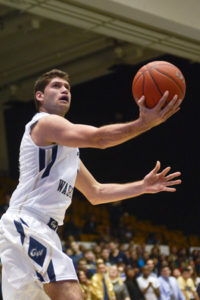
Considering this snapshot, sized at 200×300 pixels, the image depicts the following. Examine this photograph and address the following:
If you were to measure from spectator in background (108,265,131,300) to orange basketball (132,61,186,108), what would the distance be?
26.9ft

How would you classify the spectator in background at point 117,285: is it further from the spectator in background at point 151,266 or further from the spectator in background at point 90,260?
the spectator in background at point 151,266

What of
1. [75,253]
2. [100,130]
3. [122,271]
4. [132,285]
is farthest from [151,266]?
[100,130]

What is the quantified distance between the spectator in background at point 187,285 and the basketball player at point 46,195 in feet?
33.0

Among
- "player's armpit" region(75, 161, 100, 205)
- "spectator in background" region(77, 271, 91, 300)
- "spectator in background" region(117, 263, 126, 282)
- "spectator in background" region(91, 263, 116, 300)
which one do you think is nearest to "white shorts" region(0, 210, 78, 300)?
"player's armpit" region(75, 161, 100, 205)

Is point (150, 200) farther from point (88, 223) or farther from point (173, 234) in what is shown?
point (88, 223)

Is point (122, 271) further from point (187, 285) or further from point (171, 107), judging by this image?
point (171, 107)

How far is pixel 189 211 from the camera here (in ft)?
64.0

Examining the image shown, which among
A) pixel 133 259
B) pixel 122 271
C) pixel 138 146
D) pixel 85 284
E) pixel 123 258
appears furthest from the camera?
pixel 138 146

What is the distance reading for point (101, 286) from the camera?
35.7ft

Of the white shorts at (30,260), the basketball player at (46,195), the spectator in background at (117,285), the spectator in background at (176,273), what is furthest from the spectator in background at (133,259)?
the white shorts at (30,260)

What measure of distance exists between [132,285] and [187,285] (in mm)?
2041

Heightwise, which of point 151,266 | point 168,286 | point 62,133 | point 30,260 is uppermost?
point 62,133

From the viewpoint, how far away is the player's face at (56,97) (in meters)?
3.49

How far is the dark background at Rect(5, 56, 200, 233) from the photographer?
714 inches
